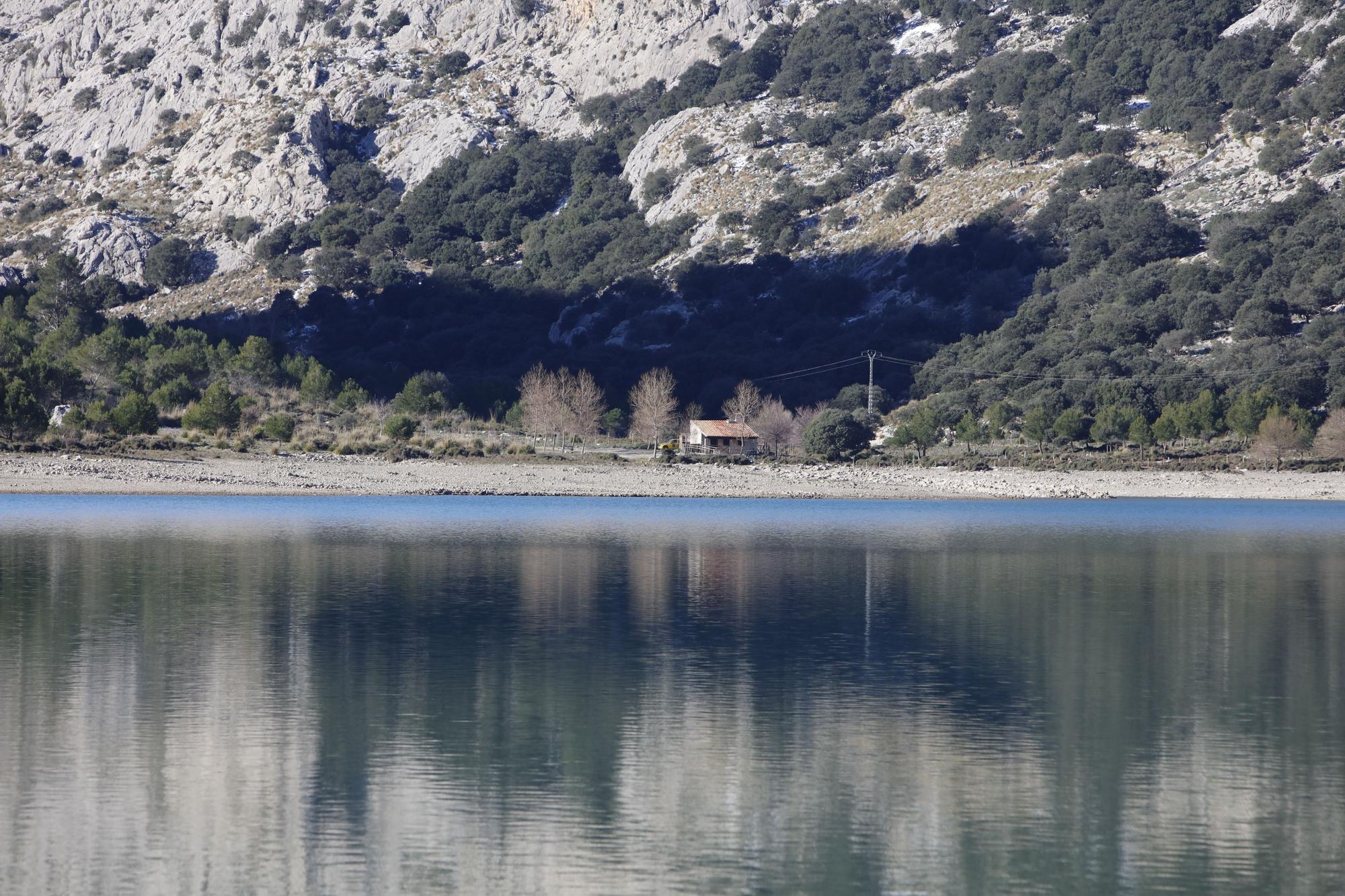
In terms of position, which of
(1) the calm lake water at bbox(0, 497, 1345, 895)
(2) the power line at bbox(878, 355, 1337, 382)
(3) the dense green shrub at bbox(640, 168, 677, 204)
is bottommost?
(1) the calm lake water at bbox(0, 497, 1345, 895)

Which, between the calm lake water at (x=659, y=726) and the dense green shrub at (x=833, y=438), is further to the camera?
the dense green shrub at (x=833, y=438)

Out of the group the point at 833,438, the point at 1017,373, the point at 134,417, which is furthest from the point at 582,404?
the point at 134,417

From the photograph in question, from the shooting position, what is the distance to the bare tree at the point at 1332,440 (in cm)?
8081

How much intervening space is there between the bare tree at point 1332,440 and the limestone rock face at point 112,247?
104 metres

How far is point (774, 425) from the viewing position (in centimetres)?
10206

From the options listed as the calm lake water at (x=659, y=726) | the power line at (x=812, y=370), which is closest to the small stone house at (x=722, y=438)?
the power line at (x=812, y=370)

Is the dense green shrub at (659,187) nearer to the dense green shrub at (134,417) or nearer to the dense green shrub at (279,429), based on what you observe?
the dense green shrub at (279,429)

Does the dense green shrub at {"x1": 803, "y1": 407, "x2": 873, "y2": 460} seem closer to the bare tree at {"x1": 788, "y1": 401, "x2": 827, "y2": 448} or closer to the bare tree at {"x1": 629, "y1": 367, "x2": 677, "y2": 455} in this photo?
the bare tree at {"x1": 788, "y1": 401, "x2": 827, "y2": 448}

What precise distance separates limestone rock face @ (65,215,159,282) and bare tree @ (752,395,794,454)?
6796 centimetres

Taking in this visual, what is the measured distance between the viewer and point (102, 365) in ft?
297

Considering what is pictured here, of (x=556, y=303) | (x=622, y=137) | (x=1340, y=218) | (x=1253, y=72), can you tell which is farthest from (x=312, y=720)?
(x=622, y=137)

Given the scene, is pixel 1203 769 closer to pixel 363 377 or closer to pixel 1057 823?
pixel 1057 823

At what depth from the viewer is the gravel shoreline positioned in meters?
62.3

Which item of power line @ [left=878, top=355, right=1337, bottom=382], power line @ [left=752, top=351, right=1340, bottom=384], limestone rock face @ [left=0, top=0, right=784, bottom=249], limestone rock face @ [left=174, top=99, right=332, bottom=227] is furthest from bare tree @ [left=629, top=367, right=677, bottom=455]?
limestone rock face @ [left=0, top=0, right=784, bottom=249]
